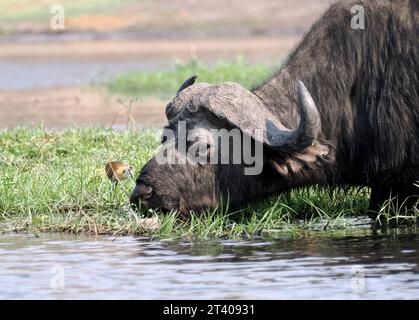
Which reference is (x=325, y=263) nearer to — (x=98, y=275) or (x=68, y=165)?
(x=98, y=275)

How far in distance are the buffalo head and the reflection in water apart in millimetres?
449

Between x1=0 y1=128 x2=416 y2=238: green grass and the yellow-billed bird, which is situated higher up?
the yellow-billed bird

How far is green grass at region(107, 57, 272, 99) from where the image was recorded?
26.3 meters

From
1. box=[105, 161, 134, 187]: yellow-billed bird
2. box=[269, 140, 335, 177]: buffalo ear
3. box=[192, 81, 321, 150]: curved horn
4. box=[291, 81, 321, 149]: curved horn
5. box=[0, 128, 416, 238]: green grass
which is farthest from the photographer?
box=[105, 161, 134, 187]: yellow-billed bird

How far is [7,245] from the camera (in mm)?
11625

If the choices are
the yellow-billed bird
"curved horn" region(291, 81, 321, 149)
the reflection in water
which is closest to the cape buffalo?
"curved horn" region(291, 81, 321, 149)

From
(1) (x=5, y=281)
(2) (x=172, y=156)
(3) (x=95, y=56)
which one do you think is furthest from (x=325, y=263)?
(3) (x=95, y=56)

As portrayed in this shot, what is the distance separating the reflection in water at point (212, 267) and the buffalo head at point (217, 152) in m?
0.45

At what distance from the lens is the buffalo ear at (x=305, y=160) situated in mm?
11633

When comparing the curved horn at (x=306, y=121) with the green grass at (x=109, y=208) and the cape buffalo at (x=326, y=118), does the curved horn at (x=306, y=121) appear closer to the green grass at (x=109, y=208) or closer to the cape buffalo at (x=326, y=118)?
the cape buffalo at (x=326, y=118)

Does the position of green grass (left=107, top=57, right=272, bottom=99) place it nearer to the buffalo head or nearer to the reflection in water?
the buffalo head

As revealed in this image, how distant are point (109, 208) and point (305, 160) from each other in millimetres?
1996

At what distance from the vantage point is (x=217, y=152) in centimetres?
1155

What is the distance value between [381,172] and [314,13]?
29.8 metres
